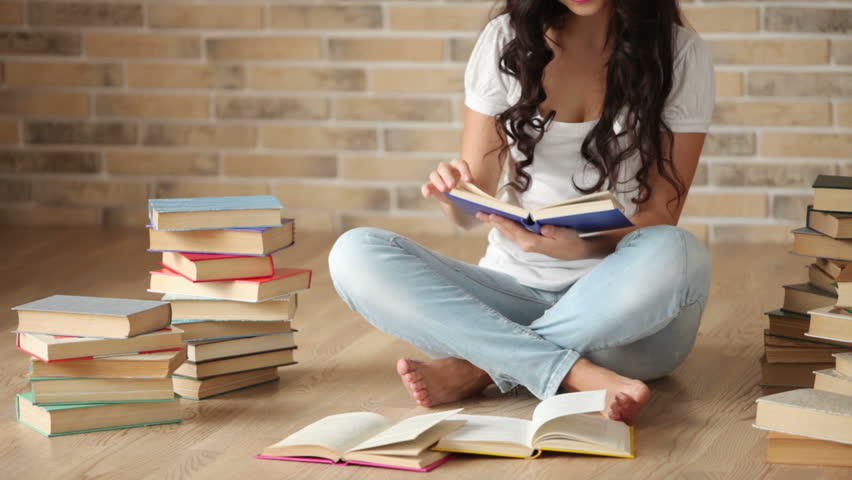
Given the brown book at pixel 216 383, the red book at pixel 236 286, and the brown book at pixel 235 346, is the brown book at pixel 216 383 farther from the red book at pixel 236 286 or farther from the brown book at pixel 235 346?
the red book at pixel 236 286

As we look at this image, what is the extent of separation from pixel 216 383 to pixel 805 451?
3.41ft

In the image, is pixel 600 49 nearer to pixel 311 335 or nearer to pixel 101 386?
pixel 311 335

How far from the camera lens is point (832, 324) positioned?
1829mm

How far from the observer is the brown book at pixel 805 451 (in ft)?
5.44

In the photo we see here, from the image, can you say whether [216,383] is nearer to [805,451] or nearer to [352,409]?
[352,409]

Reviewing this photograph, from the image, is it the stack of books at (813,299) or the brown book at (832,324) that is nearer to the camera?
the brown book at (832,324)

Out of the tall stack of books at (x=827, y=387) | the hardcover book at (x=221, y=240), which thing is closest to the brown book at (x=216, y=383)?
the hardcover book at (x=221, y=240)

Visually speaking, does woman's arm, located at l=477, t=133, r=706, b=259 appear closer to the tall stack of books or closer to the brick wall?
the tall stack of books

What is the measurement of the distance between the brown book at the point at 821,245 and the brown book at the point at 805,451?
0.47 meters

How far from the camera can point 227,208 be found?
1.98m

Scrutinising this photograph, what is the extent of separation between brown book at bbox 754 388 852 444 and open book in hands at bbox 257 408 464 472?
0.48 m

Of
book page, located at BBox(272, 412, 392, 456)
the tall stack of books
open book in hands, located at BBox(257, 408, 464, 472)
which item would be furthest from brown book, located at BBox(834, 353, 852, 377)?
book page, located at BBox(272, 412, 392, 456)

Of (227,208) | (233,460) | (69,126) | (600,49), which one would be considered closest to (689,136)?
(600,49)

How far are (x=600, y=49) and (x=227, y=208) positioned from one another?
776 millimetres
